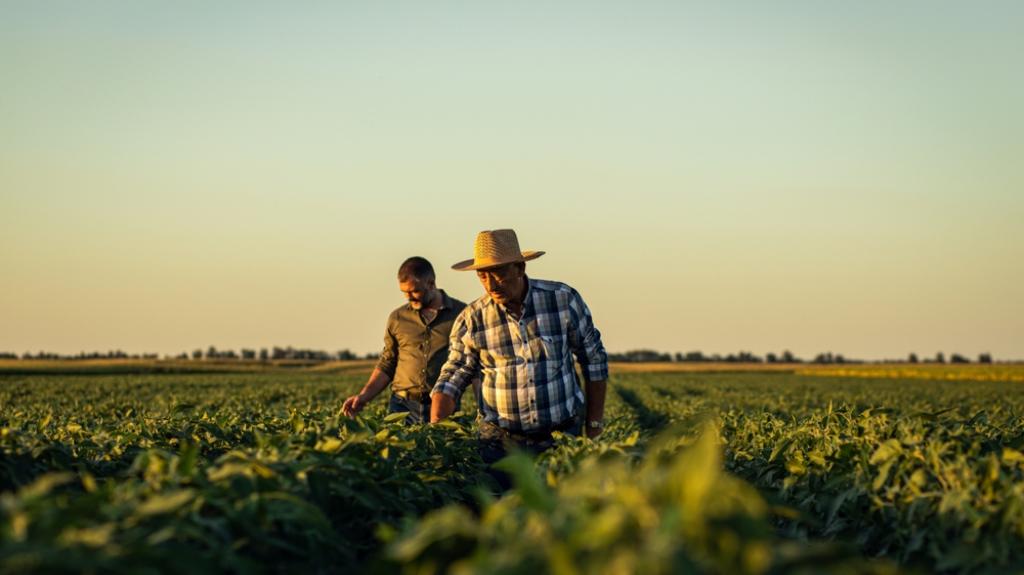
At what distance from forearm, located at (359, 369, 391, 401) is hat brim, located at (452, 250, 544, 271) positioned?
1494 millimetres

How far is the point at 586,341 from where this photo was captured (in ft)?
24.0

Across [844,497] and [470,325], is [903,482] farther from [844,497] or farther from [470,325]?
[470,325]

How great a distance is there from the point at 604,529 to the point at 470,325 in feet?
17.2

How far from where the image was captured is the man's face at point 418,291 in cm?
928

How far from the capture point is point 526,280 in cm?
716

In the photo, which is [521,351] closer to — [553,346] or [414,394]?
[553,346]

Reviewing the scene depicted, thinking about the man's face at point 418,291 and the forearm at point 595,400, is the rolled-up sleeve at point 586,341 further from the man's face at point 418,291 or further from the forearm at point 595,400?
the man's face at point 418,291

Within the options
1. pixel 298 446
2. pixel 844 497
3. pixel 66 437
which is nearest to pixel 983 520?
pixel 844 497

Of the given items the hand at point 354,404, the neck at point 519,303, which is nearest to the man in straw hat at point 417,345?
the hand at point 354,404

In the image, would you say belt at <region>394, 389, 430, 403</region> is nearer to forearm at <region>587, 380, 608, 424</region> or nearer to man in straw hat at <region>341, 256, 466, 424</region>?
man in straw hat at <region>341, 256, 466, 424</region>

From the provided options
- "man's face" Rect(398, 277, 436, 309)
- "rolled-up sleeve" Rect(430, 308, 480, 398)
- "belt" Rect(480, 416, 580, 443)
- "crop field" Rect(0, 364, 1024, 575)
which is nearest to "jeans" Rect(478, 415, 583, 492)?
"belt" Rect(480, 416, 580, 443)

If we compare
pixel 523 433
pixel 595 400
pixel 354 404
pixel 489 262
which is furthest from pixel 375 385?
pixel 489 262

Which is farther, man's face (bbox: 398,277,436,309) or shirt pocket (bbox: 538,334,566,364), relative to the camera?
man's face (bbox: 398,277,436,309)

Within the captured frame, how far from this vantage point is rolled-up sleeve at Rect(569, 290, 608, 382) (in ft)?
23.7
